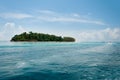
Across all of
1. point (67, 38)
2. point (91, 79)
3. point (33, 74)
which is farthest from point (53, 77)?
point (67, 38)

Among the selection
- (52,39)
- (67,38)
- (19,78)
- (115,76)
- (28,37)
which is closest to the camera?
(19,78)

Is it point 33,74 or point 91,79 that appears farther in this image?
point 33,74

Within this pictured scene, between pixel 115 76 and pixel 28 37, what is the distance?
4663 inches

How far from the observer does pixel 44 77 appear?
11.1 m

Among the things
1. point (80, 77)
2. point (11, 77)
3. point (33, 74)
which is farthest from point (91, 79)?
point (11, 77)

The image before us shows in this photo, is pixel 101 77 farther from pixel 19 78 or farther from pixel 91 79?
pixel 19 78

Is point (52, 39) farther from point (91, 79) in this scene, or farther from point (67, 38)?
point (91, 79)

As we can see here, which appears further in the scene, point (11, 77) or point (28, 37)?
point (28, 37)

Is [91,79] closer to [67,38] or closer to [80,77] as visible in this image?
[80,77]

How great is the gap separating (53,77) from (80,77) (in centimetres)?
162

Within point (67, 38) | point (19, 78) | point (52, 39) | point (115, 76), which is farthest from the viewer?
point (67, 38)

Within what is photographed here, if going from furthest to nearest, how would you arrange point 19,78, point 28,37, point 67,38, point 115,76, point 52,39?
1. point 67,38
2. point 52,39
3. point 28,37
4. point 115,76
5. point 19,78

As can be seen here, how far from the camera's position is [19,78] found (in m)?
10.8

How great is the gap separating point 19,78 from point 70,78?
9.56 feet
